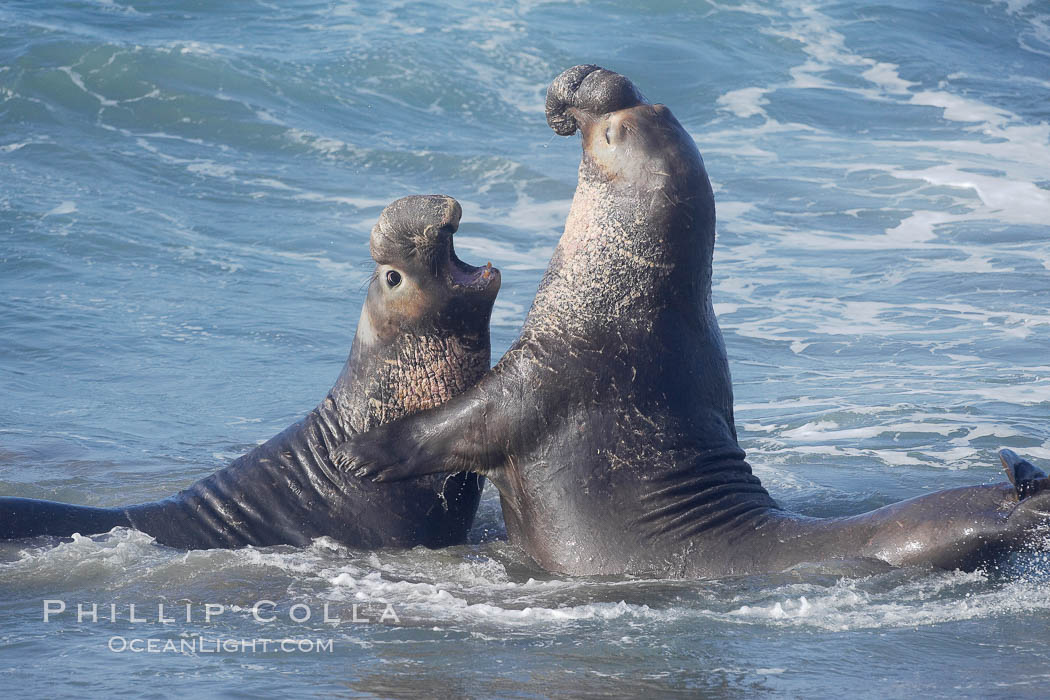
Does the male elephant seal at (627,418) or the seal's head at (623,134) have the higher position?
the seal's head at (623,134)

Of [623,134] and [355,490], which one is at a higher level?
A: [623,134]

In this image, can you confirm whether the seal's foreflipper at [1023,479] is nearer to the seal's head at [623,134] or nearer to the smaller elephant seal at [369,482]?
the seal's head at [623,134]

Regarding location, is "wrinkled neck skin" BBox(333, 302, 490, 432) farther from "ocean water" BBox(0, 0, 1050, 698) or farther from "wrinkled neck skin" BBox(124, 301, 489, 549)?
"ocean water" BBox(0, 0, 1050, 698)

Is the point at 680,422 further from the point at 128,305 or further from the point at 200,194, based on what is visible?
the point at 200,194

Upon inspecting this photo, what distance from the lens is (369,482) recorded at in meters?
6.82

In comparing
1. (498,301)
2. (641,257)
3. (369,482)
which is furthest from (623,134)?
(498,301)

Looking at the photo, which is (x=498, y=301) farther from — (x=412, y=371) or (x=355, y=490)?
(x=355, y=490)

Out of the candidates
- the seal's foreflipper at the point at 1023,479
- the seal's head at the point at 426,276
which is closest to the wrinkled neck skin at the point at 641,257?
the seal's head at the point at 426,276

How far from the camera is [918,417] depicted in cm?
973

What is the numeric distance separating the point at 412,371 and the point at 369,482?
609mm

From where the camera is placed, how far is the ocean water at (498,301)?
5.37 meters

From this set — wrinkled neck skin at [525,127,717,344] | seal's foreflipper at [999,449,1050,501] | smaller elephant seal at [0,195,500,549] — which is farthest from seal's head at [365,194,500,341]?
seal's foreflipper at [999,449,1050,501]

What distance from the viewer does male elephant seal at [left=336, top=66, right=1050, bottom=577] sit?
20.6ft

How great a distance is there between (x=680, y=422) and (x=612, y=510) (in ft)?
1.72
